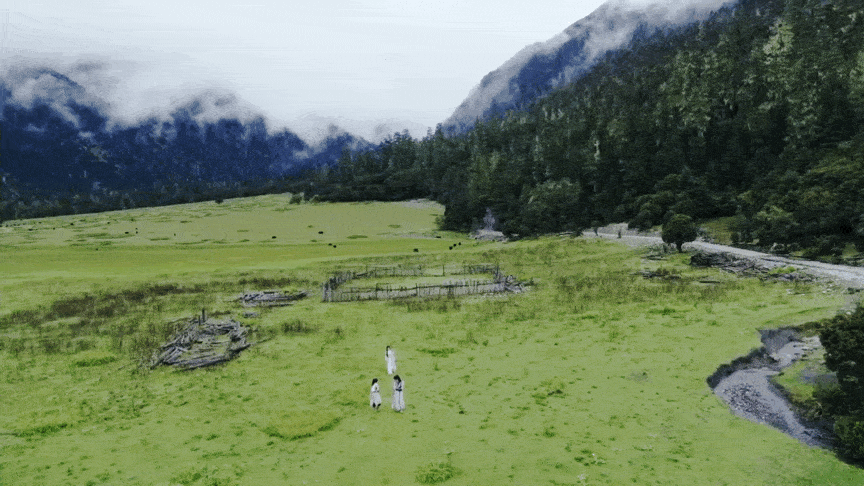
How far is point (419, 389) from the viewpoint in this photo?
2791cm

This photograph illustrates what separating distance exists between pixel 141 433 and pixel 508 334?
952 inches

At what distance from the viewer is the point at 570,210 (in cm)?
11094

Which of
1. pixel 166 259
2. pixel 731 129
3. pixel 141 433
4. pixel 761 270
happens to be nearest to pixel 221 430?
pixel 141 433

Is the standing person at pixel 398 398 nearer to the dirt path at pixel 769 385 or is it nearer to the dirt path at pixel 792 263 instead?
the dirt path at pixel 769 385

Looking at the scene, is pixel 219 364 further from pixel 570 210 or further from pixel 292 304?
pixel 570 210

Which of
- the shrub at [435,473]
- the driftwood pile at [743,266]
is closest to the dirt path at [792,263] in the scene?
the driftwood pile at [743,266]

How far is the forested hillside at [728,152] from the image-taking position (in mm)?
A: 62125

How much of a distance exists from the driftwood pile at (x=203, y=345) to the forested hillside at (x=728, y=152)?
191 feet

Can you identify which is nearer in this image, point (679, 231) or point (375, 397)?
point (375, 397)

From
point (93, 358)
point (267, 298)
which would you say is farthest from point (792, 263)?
point (93, 358)

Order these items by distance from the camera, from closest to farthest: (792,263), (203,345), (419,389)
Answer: (419,389) < (203,345) < (792,263)

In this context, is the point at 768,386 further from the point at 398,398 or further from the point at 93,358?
the point at 93,358

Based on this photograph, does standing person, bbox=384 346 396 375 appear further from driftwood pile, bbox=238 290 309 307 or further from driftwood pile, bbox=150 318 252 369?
driftwood pile, bbox=238 290 309 307

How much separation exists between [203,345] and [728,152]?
9594cm
